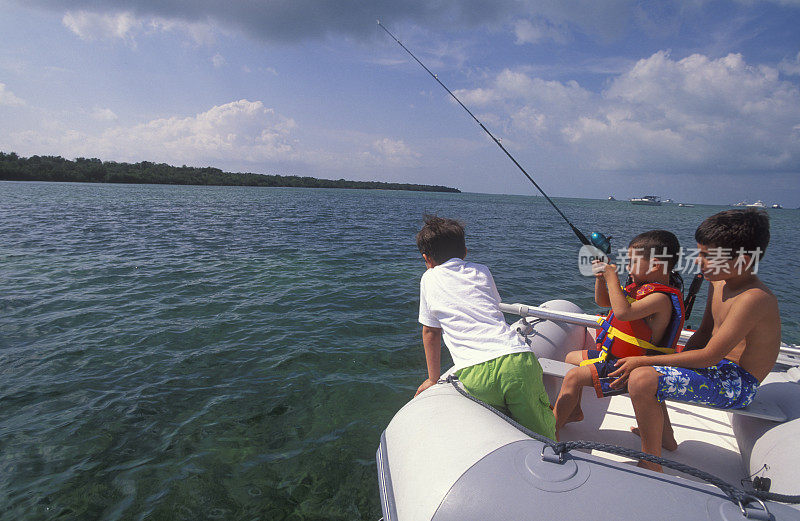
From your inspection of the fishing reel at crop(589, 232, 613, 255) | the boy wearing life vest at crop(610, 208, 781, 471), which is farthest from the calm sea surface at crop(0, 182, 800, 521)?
the fishing reel at crop(589, 232, 613, 255)

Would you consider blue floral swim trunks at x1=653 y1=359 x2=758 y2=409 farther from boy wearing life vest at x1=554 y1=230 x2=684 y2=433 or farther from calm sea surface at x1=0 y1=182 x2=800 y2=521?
Result: calm sea surface at x1=0 y1=182 x2=800 y2=521

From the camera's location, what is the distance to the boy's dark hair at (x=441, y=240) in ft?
8.34

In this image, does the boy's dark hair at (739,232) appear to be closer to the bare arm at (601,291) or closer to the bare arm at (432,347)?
the bare arm at (601,291)

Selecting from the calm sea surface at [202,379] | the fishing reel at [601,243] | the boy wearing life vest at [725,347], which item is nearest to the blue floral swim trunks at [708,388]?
the boy wearing life vest at [725,347]

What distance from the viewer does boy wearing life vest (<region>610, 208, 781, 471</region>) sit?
2119 millimetres

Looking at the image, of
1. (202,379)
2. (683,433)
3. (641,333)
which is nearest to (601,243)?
(641,333)

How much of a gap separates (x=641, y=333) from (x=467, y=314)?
1167 mm

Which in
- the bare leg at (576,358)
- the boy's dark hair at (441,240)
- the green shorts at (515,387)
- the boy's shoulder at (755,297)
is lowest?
the bare leg at (576,358)

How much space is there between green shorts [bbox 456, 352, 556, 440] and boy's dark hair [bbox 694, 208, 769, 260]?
1.16 m

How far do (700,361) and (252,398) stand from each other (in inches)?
159

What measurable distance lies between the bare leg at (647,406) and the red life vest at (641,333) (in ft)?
0.79


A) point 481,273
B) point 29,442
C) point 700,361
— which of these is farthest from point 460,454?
point 29,442

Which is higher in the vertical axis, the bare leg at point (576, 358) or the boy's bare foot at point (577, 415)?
the bare leg at point (576, 358)

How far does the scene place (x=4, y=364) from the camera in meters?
4.70
